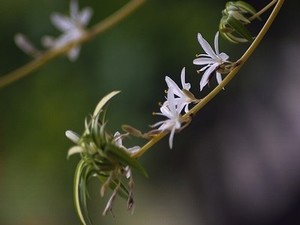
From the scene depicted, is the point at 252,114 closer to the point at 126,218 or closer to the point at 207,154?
the point at 207,154

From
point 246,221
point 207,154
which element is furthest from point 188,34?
point 246,221

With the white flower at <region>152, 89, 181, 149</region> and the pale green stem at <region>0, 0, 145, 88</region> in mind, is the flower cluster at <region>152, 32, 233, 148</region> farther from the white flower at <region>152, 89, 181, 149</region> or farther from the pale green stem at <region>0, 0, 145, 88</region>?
the pale green stem at <region>0, 0, 145, 88</region>

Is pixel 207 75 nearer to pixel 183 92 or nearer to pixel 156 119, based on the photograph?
pixel 183 92

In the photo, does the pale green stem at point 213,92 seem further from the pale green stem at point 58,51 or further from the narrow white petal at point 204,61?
the pale green stem at point 58,51

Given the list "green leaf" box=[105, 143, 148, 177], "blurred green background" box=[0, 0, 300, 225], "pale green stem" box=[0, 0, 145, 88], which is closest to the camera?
"green leaf" box=[105, 143, 148, 177]

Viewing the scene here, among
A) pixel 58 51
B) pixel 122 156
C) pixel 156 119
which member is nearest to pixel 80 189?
pixel 122 156

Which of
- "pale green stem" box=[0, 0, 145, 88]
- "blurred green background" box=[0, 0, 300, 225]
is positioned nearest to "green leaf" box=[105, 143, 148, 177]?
"pale green stem" box=[0, 0, 145, 88]
